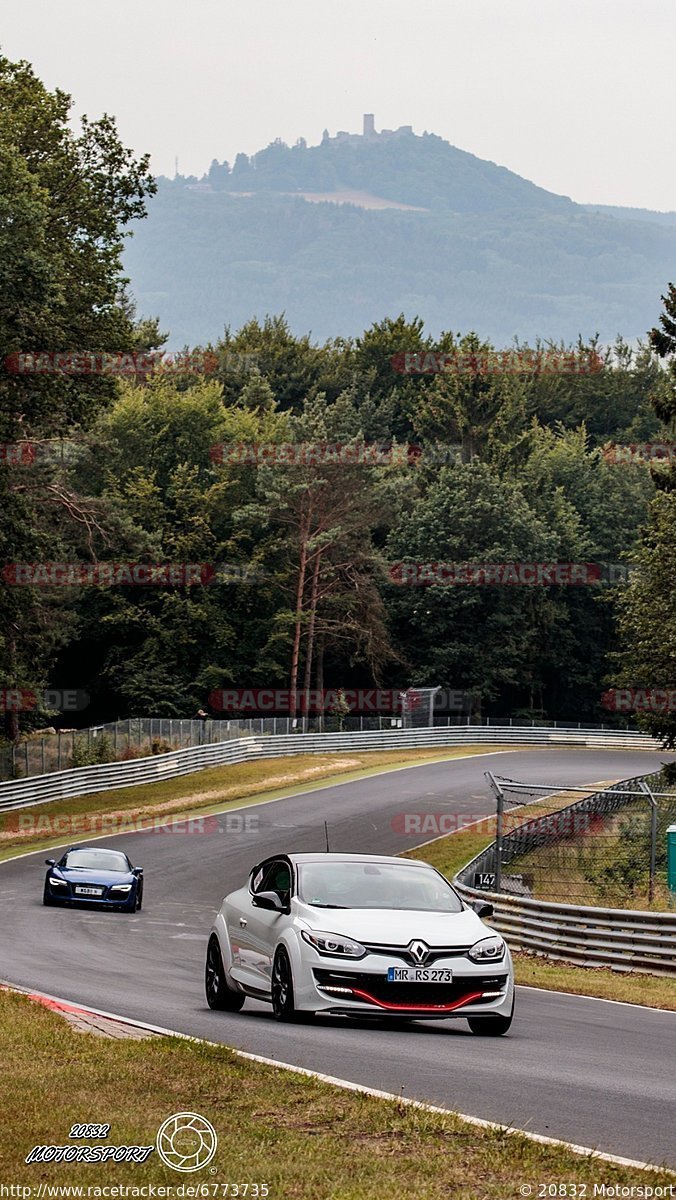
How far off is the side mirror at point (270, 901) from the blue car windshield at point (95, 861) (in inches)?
634

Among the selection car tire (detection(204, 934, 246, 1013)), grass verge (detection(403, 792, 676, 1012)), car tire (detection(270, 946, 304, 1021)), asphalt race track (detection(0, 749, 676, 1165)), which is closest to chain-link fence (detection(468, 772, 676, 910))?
grass verge (detection(403, 792, 676, 1012))

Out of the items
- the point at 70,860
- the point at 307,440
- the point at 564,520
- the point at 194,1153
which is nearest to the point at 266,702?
the point at 307,440

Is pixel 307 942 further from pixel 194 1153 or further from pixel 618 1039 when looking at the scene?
pixel 194 1153

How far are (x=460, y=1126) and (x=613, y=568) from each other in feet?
277

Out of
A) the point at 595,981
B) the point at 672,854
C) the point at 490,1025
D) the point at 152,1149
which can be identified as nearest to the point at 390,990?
the point at 490,1025

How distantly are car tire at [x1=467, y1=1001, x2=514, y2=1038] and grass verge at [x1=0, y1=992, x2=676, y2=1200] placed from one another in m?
3.12

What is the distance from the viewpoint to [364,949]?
12.1 metres

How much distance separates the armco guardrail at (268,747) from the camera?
4925cm

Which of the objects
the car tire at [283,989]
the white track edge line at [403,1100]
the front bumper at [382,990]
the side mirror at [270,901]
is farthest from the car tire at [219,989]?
the front bumper at [382,990]

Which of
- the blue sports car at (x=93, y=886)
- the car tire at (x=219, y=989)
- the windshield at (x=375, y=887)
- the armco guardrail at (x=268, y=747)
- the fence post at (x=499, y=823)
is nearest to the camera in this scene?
the windshield at (x=375, y=887)

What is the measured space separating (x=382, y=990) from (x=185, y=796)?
40361mm

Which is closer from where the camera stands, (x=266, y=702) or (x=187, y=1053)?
(x=187, y=1053)

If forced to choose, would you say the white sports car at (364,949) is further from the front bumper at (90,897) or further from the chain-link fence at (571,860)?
the front bumper at (90,897)

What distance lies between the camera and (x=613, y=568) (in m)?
90.8
